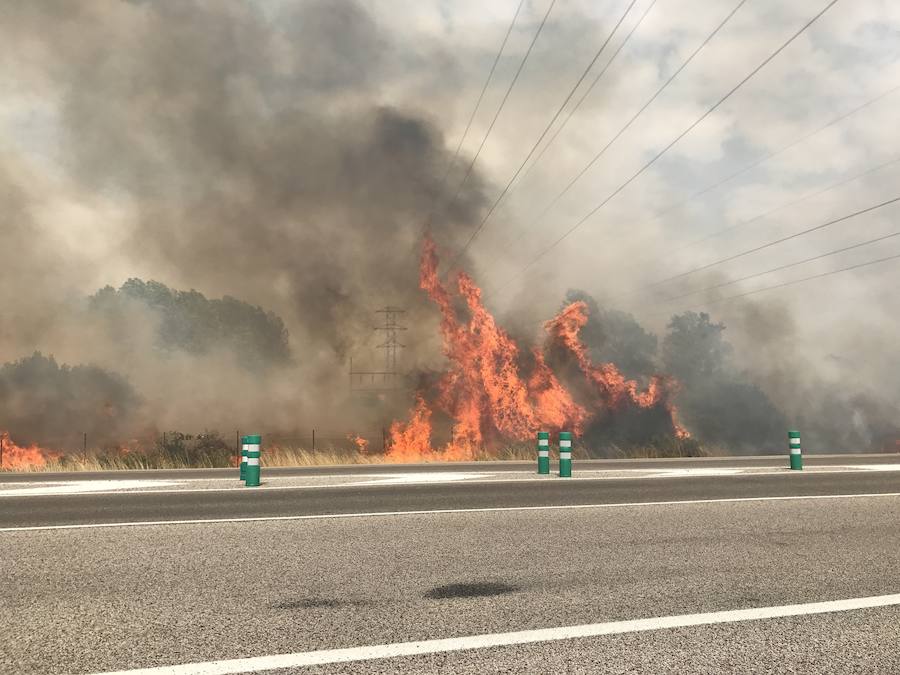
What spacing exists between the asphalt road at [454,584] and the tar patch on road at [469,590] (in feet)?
0.07

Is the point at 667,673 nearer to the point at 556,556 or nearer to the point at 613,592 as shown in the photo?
the point at 613,592

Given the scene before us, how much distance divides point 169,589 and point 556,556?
10.1ft

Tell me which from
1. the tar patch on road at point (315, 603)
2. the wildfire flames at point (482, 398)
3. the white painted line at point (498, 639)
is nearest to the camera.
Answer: the white painted line at point (498, 639)

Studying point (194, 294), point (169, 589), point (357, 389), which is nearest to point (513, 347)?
point (357, 389)

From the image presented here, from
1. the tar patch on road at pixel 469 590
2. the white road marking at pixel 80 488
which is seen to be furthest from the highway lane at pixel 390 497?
the tar patch on road at pixel 469 590

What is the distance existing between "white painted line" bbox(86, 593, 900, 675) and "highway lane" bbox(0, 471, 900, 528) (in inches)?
225

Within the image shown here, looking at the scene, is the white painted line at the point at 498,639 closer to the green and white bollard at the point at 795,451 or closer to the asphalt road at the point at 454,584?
the asphalt road at the point at 454,584

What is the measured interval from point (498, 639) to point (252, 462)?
34.2ft

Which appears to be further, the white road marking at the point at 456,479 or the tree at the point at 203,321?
the tree at the point at 203,321

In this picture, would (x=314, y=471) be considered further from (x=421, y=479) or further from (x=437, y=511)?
(x=437, y=511)

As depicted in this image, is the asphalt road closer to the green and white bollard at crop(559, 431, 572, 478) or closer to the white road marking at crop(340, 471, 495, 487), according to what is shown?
the white road marking at crop(340, 471, 495, 487)

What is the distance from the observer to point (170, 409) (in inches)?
2132

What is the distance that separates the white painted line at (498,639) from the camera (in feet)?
11.9

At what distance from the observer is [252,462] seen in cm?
1373
